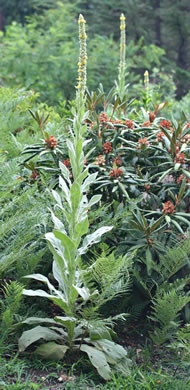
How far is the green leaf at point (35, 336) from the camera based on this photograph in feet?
9.25

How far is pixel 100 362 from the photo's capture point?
9.16ft

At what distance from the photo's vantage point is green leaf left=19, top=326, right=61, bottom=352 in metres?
2.82

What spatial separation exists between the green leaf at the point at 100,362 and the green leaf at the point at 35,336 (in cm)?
23

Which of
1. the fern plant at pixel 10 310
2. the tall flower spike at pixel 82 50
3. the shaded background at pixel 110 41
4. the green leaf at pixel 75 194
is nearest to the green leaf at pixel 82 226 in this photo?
the green leaf at pixel 75 194

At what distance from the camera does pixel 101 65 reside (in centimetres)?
1240

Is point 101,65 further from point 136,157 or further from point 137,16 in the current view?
point 136,157

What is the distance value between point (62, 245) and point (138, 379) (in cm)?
96

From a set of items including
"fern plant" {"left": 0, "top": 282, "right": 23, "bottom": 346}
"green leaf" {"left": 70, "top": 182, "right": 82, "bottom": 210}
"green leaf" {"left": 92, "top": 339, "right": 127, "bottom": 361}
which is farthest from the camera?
"green leaf" {"left": 92, "top": 339, "right": 127, "bottom": 361}

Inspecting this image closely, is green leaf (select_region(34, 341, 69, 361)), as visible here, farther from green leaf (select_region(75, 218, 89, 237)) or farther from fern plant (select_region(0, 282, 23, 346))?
green leaf (select_region(75, 218, 89, 237))

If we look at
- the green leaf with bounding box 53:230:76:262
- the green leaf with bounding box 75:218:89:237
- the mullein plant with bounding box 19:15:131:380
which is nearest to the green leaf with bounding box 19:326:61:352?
the mullein plant with bounding box 19:15:131:380

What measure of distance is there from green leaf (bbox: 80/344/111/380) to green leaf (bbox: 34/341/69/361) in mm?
137

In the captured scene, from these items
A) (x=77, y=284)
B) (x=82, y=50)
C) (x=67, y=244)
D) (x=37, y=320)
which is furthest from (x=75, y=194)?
(x=37, y=320)

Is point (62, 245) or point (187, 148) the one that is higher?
point (187, 148)

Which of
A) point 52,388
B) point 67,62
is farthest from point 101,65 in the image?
point 52,388
